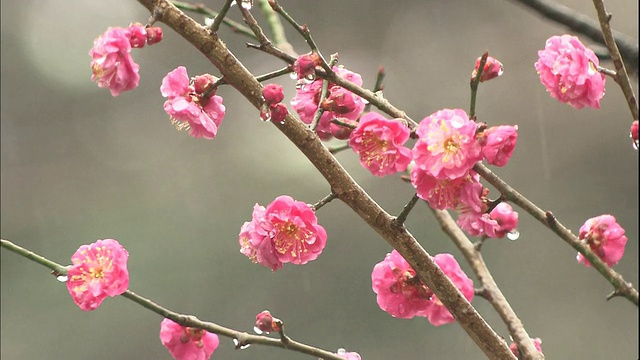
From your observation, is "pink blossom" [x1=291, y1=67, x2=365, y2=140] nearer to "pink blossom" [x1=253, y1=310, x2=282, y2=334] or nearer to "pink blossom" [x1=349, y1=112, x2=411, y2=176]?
"pink blossom" [x1=349, y1=112, x2=411, y2=176]

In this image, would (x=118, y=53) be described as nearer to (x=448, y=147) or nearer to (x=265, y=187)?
(x=448, y=147)

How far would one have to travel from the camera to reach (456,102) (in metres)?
3.49

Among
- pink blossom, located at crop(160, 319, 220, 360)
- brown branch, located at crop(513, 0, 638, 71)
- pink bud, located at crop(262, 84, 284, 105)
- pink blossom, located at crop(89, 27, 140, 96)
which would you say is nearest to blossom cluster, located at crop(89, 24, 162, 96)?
pink blossom, located at crop(89, 27, 140, 96)

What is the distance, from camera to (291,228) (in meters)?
0.67

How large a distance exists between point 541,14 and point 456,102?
8.05ft

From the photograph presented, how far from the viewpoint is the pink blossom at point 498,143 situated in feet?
1.93

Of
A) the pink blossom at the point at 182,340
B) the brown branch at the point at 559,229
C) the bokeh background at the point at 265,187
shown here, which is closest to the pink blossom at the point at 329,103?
the brown branch at the point at 559,229

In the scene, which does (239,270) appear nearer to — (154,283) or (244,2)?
(154,283)

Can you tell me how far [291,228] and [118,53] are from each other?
8.2 inches

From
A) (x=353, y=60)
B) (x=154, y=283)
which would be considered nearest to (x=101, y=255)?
(x=154, y=283)

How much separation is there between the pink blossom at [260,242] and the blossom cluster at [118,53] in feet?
0.52

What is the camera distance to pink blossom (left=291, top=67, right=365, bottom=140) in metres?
0.66

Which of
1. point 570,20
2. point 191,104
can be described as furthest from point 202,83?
point 570,20

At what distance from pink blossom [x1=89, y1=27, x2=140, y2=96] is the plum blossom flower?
16cm
